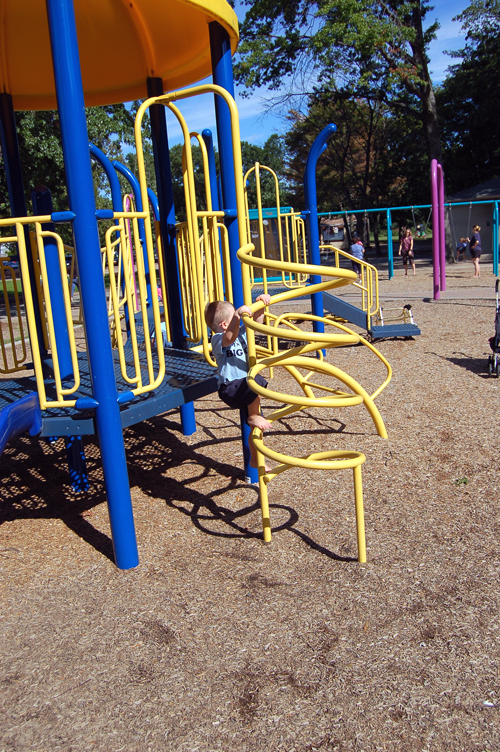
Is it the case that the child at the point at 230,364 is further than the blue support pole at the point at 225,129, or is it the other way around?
the blue support pole at the point at 225,129

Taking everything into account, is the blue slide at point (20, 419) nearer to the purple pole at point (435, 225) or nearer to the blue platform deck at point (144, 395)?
the blue platform deck at point (144, 395)

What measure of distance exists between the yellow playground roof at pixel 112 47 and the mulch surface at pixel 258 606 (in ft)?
11.1

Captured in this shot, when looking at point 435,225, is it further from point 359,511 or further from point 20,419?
point 20,419

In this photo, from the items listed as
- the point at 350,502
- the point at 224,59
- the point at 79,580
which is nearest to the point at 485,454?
the point at 350,502

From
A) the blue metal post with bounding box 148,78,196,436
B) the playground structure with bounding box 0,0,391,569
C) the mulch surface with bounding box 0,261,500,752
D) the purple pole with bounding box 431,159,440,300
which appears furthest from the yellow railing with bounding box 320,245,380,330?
the mulch surface with bounding box 0,261,500,752

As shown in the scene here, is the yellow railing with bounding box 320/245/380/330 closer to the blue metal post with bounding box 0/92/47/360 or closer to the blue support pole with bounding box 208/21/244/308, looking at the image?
the blue support pole with bounding box 208/21/244/308

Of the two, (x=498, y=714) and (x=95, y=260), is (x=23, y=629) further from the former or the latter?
(x=498, y=714)

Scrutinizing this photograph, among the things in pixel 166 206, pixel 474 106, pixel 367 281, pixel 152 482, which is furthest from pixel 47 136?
pixel 474 106

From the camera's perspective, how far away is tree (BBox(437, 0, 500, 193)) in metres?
31.1

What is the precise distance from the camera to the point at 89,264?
3186 mm

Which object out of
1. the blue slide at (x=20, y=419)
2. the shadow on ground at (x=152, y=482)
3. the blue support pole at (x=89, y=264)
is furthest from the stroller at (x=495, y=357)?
the blue slide at (x=20, y=419)

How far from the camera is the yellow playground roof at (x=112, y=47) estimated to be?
15.6 feet

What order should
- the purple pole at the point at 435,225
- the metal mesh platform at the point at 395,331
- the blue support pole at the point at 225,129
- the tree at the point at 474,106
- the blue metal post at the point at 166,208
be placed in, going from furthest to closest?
the tree at the point at 474,106 → the purple pole at the point at 435,225 → the metal mesh platform at the point at 395,331 → the blue metal post at the point at 166,208 → the blue support pole at the point at 225,129

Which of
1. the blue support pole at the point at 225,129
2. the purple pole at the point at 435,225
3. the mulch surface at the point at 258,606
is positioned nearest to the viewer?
the mulch surface at the point at 258,606
